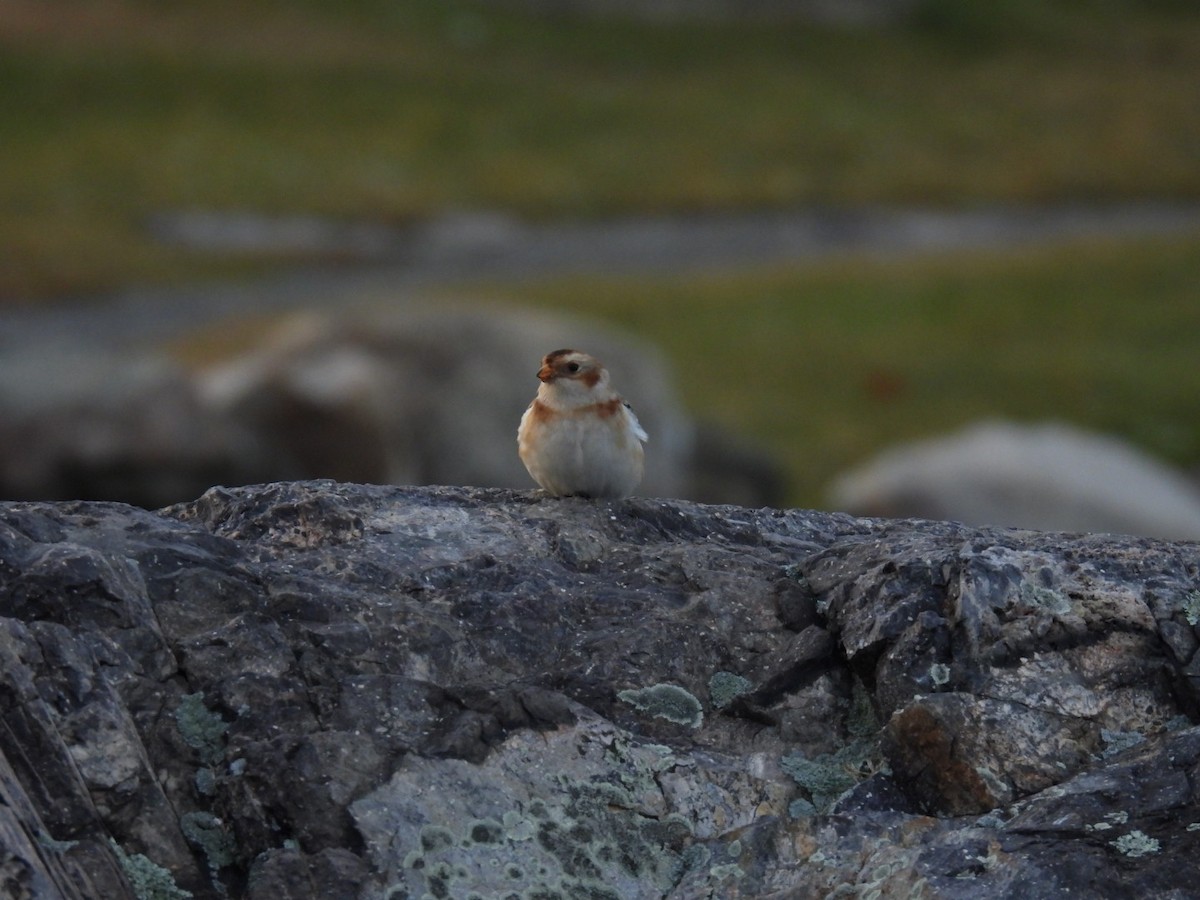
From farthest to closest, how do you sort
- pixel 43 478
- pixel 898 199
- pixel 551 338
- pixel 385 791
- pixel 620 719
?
1. pixel 898 199
2. pixel 551 338
3. pixel 43 478
4. pixel 620 719
5. pixel 385 791

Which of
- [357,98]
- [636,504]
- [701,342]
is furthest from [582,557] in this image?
[357,98]

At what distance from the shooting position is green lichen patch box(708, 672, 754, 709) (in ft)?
19.9

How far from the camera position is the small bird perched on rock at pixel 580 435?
817 centimetres

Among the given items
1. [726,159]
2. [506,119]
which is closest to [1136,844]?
[726,159]

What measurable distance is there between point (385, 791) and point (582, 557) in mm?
1458

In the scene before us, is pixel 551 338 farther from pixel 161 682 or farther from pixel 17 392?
pixel 161 682

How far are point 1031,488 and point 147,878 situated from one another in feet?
55.8

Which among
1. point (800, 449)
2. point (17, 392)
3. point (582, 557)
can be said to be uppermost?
point (582, 557)

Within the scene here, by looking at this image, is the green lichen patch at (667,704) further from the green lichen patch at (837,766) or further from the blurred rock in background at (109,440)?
the blurred rock in background at (109,440)

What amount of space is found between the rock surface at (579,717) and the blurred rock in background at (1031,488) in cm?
1464

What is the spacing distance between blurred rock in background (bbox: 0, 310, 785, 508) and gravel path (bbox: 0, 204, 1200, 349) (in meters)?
8.85

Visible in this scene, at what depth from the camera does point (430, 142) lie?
44.2 metres

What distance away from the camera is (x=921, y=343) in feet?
104

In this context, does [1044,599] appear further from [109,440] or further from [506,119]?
[506,119]
